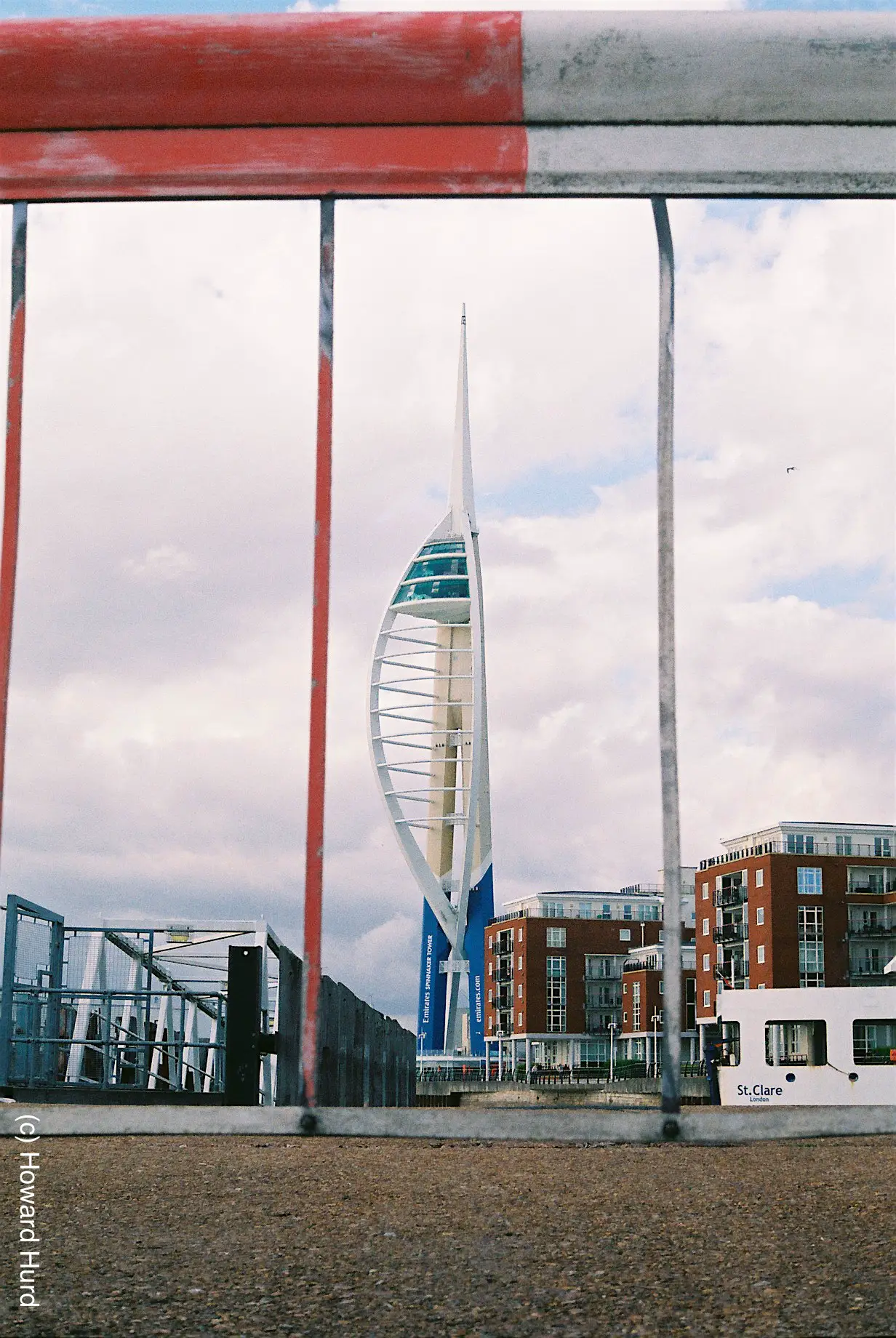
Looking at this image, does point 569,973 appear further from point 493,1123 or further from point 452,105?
point 452,105

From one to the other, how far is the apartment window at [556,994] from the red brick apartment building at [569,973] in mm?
44

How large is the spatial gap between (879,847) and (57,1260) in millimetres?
69447

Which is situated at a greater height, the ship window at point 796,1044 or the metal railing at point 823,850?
the metal railing at point 823,850

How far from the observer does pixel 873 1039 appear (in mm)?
33688

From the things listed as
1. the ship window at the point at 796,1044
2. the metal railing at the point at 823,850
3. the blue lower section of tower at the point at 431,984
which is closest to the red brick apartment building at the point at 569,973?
A: the metal railing at the point at 823,850

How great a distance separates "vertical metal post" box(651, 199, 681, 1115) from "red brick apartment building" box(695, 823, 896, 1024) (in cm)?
6266

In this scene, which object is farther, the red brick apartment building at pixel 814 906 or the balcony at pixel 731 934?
the balcony at pixel 731 934

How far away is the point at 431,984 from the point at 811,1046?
30.5m

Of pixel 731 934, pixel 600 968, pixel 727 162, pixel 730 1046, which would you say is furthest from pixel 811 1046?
pixel 600 968

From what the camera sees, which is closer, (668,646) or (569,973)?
(668,646)

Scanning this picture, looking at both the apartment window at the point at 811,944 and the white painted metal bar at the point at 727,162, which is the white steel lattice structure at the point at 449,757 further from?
the white painted metal bar at the point at 727,162

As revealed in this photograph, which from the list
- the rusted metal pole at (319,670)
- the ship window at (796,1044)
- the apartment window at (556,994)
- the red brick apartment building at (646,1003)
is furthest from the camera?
the apartment window at (556,994)

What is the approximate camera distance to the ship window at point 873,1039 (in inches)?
1318

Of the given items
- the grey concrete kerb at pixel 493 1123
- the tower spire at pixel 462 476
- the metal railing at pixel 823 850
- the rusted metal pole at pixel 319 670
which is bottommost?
the grey concrete kerb at pixel 493 1123
